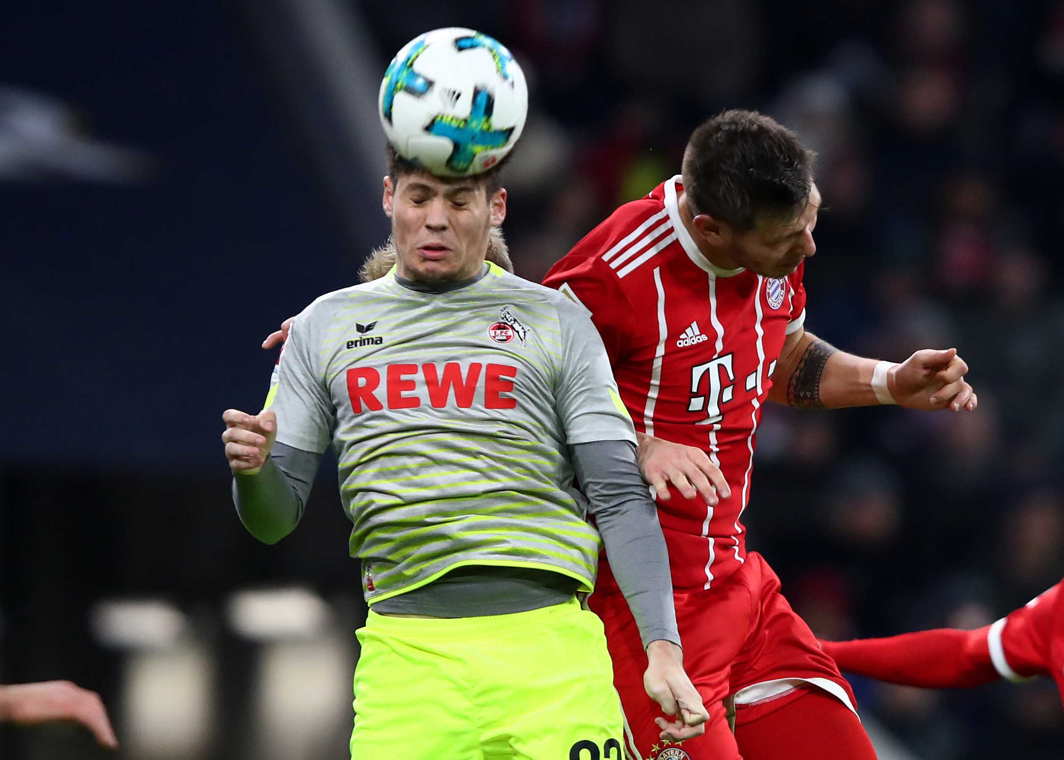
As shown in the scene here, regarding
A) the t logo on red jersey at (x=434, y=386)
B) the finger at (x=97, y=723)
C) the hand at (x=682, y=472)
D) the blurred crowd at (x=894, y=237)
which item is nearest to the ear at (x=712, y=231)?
the hand at (x=682, y=472)

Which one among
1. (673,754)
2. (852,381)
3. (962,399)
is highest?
(852,381)

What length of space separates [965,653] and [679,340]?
131 centimetres

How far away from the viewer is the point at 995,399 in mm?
8133

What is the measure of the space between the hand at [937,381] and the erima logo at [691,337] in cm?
49

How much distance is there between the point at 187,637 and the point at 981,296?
427 cm

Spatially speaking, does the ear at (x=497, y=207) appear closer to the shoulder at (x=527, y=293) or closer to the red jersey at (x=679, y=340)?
the shoulder at (x=527, y=293)

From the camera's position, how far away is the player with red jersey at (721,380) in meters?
3.45

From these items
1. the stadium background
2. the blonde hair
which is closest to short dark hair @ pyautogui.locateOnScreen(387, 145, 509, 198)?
the blonde hair

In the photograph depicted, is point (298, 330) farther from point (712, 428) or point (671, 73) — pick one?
point (671, 73)

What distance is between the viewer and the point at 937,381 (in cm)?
370

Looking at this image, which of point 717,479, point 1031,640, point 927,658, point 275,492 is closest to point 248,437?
point 275,492

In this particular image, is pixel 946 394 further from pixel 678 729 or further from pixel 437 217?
pixel 437 217

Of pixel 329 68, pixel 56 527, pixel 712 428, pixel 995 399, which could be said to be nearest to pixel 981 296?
pixel 995 399

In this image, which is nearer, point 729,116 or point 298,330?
point 298,330
